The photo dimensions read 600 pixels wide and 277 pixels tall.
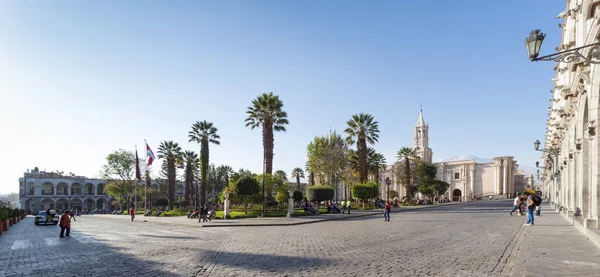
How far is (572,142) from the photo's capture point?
1900 cm

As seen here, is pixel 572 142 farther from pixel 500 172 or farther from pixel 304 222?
pixel 500 172

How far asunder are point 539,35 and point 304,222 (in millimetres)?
19776

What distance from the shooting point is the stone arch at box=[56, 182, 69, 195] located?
85.4 metres

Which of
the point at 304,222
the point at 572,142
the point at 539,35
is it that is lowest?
the point at 304,222

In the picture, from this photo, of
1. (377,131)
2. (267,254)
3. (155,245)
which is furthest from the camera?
(377,131)

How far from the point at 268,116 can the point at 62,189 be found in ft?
228

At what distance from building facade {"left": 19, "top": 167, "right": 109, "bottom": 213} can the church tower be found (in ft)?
271

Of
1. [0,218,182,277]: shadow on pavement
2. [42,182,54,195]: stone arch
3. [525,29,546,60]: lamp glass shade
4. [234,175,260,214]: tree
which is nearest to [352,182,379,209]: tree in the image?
[234,175,260,214]: tree

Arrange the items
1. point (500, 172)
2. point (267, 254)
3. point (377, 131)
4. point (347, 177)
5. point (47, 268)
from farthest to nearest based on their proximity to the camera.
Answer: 1. point (500, 172)
2. point (347, 177)
3. point (377, 131)
4. point (267, 254)
5. point (47, 268)

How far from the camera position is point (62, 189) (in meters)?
86.4

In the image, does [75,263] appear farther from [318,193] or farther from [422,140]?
[422,140]

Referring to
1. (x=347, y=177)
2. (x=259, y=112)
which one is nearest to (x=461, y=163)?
(x=347, y=177)

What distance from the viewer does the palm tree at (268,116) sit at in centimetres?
4175

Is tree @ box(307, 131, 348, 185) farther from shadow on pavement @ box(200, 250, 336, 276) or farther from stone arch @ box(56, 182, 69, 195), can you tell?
stone arch @ box(56, 182, 69, 195)
